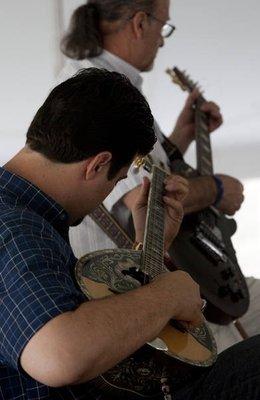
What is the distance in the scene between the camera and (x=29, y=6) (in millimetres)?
2721

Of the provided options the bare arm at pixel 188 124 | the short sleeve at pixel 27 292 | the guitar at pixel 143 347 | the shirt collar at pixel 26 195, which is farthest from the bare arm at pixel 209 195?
the short sleeve at pixel 27 292

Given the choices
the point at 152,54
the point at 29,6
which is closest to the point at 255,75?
the point at 29,6

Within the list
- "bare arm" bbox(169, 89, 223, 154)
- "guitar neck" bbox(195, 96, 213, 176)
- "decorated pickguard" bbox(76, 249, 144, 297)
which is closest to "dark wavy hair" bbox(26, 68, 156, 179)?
"decorated pickguard" bbox(76, 249, 144, 297)

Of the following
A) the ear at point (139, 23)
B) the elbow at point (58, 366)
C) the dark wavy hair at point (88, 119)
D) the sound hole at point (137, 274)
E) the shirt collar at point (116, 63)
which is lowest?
the shirt collar at point (116, 63)

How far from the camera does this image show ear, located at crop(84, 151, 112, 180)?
0.77 metres

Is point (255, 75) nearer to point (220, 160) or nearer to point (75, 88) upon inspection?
point (220, 160)

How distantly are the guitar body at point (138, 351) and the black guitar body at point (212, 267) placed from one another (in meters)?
0.56

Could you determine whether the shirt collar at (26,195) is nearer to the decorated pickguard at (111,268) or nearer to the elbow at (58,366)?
the decorated pickguard at (111,268)

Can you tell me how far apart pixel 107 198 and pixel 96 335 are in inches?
28.5

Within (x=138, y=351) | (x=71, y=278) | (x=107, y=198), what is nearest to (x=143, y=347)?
(x=138, y=351)

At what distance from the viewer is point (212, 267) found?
1484 millimetres

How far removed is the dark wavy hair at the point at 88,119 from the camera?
2.44ft

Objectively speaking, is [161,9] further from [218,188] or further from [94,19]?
[218,188]

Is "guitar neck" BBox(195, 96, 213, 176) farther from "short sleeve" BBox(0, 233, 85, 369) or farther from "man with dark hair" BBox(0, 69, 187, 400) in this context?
"short sleeve" BBox(0, 233, 85, 369)
